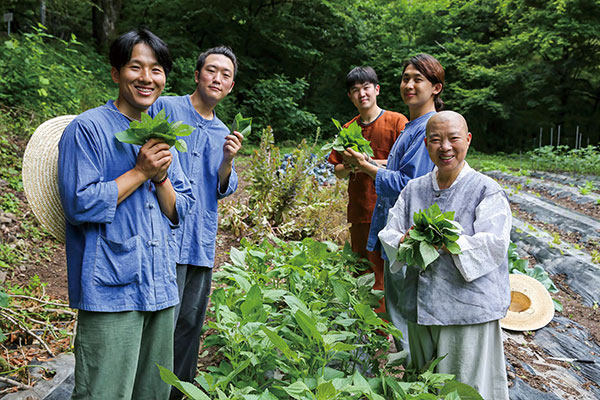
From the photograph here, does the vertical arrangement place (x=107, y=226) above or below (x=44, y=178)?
below

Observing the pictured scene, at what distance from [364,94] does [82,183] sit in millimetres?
2031

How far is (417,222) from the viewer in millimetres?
1826

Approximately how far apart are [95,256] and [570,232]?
6.54 metres

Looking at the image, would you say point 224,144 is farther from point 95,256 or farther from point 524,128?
point 524,128

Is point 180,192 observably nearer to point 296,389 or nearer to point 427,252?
point 296,389

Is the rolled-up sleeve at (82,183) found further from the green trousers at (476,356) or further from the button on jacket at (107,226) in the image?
the green trousers at (476,356)

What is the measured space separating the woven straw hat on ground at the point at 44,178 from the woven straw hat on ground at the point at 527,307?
125 inches

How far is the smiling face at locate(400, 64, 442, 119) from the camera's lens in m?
2.45

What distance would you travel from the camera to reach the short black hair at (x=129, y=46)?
1606 mm

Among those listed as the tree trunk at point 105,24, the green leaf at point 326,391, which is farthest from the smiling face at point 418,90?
the tree trunk at point 105,24

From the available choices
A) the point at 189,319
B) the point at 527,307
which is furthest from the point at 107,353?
the point at 527,307

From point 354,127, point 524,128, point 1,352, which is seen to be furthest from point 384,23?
point 1,352

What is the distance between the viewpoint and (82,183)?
1.44 m

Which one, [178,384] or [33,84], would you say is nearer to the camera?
[178,384]
